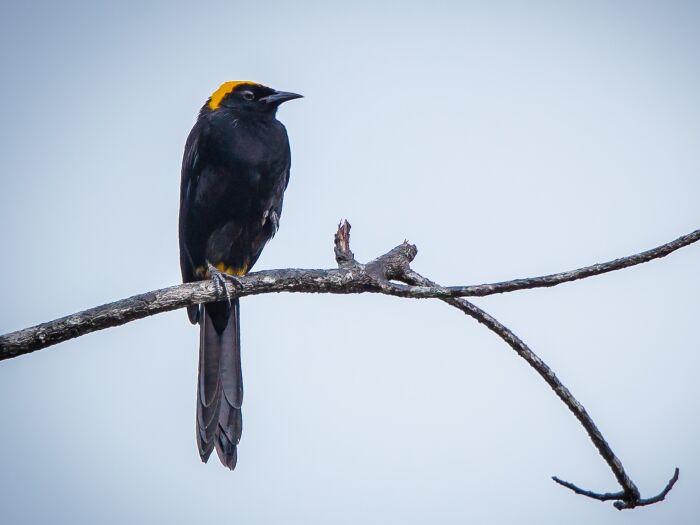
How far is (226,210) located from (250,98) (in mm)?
954

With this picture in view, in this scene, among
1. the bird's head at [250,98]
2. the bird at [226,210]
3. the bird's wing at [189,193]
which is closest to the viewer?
the bird at [226,210]

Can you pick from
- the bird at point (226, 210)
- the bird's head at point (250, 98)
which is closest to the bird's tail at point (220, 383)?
the bird at point (226, 210)

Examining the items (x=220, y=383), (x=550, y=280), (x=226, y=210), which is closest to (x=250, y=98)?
(x=226, y=210)

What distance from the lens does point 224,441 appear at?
4.09 metres

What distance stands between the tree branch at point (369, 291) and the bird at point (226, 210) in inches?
45.4

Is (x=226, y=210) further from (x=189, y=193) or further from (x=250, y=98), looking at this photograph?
(x=250, y=98)

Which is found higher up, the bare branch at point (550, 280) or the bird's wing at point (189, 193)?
the bird's wing at point (189, 193)

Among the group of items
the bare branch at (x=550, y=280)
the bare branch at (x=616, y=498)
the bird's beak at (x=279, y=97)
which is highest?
the bird's beak at (x=279, y=97)

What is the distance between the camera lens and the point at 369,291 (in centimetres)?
320

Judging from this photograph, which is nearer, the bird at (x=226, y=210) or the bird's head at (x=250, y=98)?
the bird at (x=226, y=210)

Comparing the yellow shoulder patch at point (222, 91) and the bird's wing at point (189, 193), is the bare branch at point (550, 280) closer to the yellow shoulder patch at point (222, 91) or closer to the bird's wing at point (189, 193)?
the bird's wing at point (189, 193)

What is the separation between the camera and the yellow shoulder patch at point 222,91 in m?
5.22

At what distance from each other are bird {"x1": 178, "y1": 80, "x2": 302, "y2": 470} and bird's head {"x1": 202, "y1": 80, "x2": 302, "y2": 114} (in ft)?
0.34

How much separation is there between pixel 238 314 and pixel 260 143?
1068 millimetres
